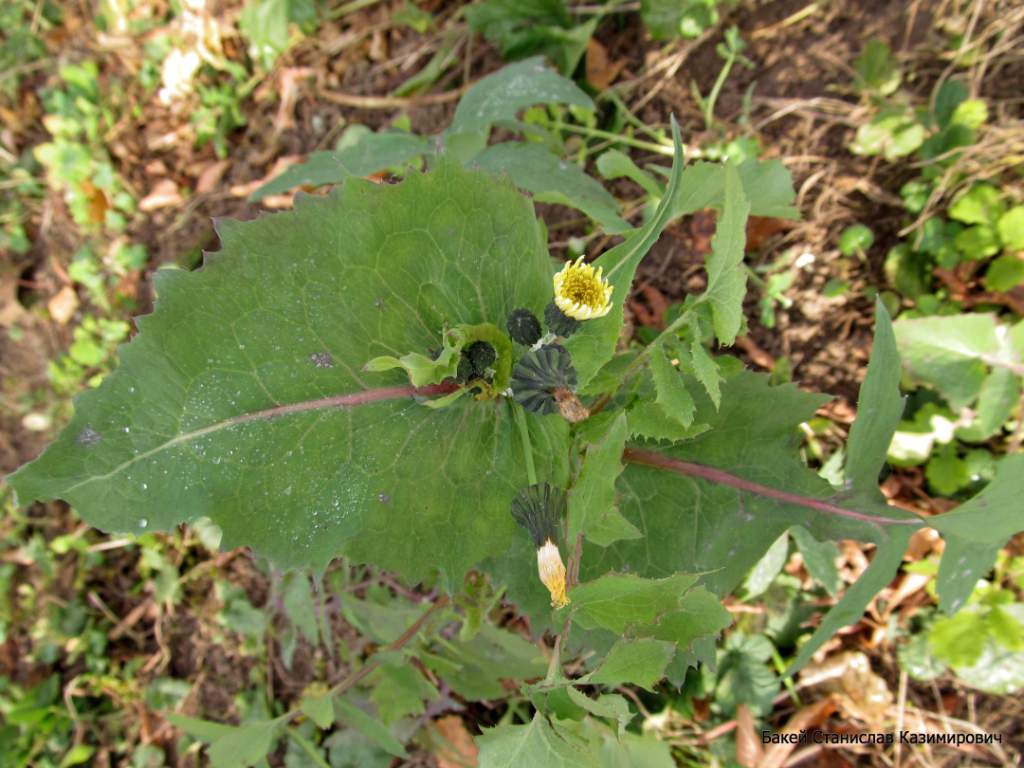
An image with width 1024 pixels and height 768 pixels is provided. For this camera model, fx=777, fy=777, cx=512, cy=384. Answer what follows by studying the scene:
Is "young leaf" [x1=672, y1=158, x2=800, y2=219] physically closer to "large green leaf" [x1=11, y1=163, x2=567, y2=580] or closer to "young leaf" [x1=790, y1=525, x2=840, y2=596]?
"large green leaf" [x1=11, y1=163, x2=567, y2=580]

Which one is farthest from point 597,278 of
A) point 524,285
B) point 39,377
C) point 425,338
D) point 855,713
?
point 39,377

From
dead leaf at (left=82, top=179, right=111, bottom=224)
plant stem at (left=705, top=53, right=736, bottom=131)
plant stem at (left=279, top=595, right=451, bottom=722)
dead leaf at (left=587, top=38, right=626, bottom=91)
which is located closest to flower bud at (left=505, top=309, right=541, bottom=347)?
plant stem at (left=279, top=595, right=451, bottom=722)

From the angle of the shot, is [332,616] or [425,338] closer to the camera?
[425,338]

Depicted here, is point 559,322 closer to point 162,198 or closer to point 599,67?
point 599,67

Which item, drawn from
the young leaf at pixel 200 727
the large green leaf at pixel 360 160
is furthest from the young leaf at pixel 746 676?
the large green leaf at pixel 360 160

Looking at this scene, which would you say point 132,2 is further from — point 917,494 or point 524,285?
point 917,494

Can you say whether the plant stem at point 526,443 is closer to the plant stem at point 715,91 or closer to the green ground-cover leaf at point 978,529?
the green ground-cover leaf at point 978,529
